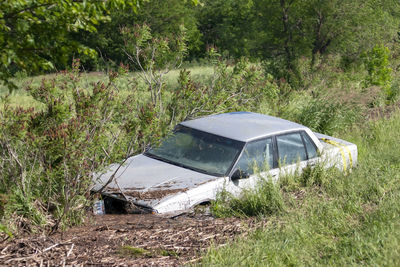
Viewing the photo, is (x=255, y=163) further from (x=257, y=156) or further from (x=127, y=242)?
(x=127, y=242)

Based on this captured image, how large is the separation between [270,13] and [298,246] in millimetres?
18387

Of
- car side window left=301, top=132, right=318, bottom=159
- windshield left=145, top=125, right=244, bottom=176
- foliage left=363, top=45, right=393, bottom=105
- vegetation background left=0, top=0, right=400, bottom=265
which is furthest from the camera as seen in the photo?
foliage left=363, top=45, right=393, bottom=105

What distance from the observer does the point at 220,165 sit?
25.0ft

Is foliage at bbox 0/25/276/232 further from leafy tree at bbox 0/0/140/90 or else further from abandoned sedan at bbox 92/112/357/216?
leafy tree at bbox 0/0/140/90

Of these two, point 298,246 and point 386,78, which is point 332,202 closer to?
point 298,246

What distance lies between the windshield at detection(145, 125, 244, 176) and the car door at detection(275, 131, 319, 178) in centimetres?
70

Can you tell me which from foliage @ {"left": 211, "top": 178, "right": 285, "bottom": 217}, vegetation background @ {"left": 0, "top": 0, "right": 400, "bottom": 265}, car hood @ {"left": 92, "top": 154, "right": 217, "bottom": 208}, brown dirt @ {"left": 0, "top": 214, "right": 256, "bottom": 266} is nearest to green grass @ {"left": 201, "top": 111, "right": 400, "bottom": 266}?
vegetation background @ {"left": 0, "top": 0, "right": 400, "bottom": 265}

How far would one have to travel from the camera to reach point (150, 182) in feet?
23.4

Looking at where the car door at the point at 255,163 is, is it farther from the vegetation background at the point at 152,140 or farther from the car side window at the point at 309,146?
the car side window at the point at 309,146

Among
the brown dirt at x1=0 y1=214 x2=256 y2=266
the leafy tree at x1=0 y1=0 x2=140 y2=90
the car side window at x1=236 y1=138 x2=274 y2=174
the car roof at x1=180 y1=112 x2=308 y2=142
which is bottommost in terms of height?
the brown dirt at x1=0 y1=214 x2=256 y2=266

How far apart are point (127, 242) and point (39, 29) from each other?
2.27 metres

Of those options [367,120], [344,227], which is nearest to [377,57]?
[367,120]

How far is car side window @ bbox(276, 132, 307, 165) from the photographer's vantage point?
27.0 ft

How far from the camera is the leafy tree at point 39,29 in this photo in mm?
4199
